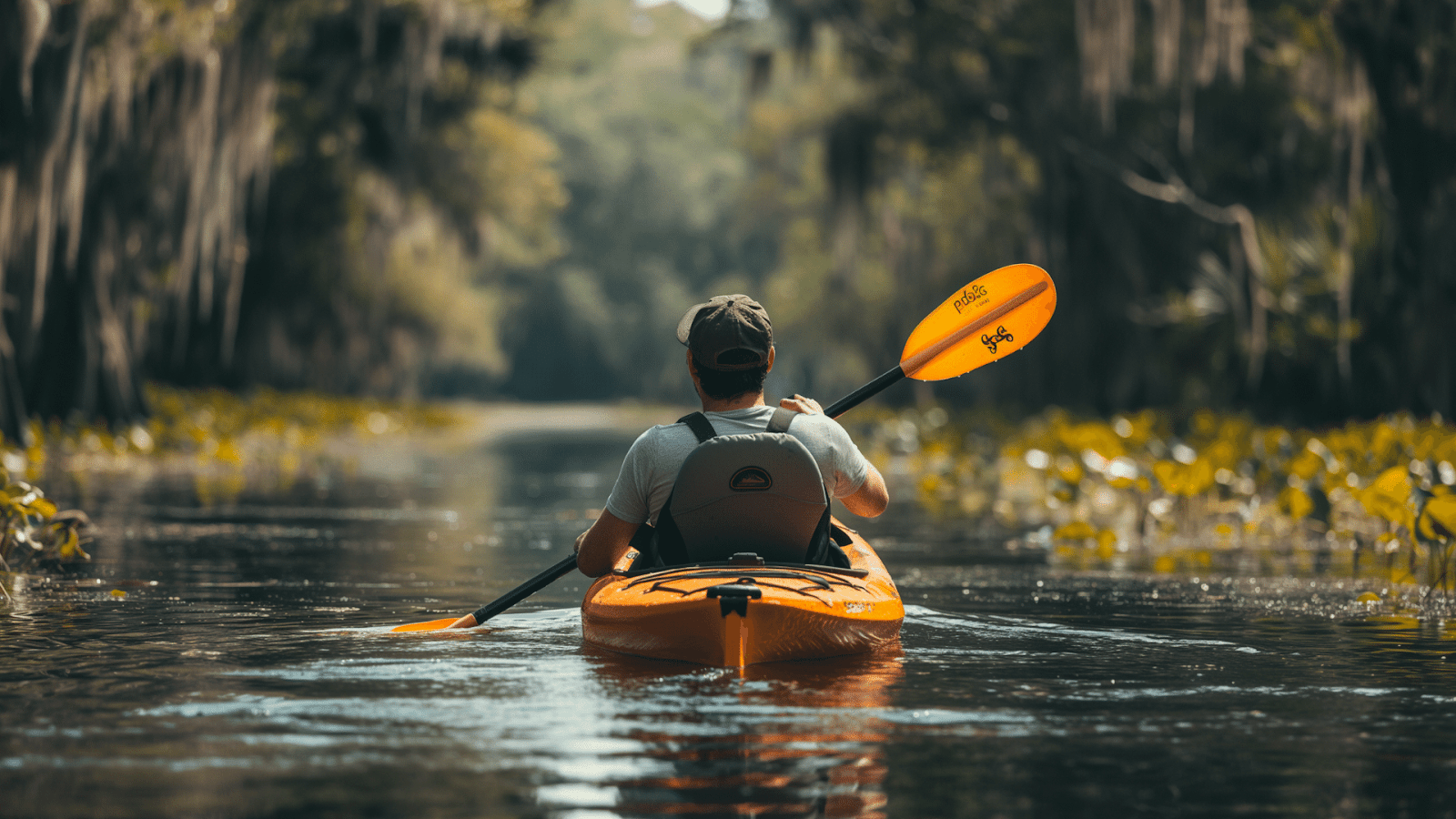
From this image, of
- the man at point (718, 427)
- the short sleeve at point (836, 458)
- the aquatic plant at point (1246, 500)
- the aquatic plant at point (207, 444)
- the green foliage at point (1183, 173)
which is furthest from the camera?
the aquatic plant at point (207, 444)

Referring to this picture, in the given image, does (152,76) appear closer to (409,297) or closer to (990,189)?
(990,189)

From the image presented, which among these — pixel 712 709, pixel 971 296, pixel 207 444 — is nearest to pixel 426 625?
pixel 712 709

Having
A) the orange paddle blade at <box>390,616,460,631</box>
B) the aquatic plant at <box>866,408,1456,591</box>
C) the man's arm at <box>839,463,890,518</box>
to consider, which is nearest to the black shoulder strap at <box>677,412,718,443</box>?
the man's arm at <box>839,463,890,518</box>

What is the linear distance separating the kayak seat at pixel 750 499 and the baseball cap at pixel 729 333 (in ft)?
0.96

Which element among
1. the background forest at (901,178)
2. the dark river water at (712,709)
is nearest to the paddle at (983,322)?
the dark river water at (712,709)

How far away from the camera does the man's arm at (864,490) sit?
6.71 meters

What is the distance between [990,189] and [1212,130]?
4.66 metres

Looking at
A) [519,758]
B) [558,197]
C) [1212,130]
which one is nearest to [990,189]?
[1212,130]

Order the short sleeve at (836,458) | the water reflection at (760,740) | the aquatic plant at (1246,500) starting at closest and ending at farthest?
1. the water reflection at (760,740)
2. the short sleeve at (836,458)
3. the aquatic plant at (1246,500)

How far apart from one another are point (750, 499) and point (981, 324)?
8.81 ft

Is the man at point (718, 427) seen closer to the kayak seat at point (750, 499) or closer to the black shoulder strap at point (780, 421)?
the black shoulder strap at point (780, 421)

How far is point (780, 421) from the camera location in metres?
6.35

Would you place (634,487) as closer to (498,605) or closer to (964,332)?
(498,605)

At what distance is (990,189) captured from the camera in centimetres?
2716
